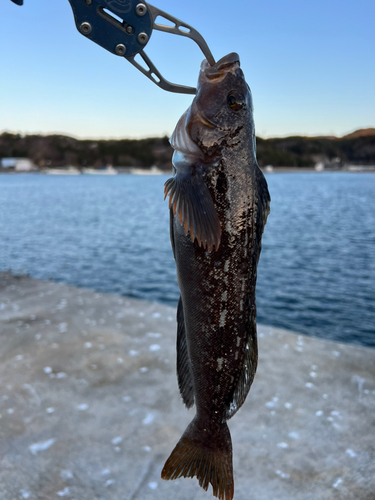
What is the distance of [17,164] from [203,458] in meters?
144

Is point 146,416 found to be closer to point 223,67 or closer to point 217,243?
point 217,243

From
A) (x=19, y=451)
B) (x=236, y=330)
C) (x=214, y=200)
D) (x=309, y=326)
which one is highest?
(x=214, y=200)

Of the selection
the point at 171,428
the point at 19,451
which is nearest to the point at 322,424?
the point at 171,428

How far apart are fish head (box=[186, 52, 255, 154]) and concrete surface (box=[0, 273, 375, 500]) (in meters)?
3.17

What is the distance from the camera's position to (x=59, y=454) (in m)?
3.97

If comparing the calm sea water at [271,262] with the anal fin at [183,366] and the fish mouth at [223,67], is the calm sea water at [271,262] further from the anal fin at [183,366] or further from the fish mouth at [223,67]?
the fish mouth at [223,67]

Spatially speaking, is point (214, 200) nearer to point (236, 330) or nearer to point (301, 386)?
point (236, 330)

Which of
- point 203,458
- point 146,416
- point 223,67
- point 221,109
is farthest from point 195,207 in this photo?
point 146,416

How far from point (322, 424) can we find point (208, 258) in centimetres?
358

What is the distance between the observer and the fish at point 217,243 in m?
1.77

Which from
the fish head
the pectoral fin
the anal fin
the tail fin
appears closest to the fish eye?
the fish head

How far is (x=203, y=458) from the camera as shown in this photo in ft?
6.86

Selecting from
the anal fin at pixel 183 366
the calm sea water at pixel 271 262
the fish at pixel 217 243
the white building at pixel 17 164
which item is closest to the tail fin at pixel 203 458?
the fish at pixel 217 243

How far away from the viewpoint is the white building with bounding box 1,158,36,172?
419 feet
